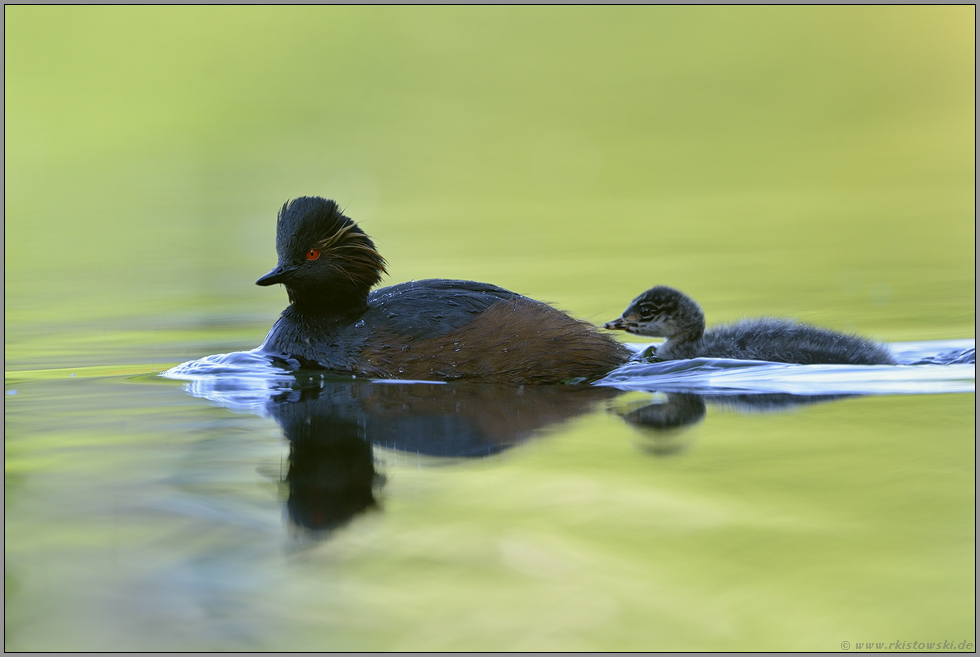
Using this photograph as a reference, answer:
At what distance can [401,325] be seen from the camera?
661 centimetres

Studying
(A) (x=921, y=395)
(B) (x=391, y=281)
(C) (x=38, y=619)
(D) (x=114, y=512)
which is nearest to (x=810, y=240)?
(B) (x=391, y=281)

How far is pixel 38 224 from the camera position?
45.3ft

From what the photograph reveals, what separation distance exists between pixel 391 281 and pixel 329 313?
10.4ft

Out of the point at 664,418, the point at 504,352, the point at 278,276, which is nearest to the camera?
the point at 664,418

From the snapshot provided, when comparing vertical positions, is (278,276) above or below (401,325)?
above

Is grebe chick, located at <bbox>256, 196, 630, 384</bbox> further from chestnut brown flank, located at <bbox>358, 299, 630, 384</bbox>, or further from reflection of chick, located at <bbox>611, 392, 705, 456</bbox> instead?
reflection of chick, located at <bbox>611, 392, 705, 456</bbox>

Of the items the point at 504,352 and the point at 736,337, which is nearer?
the point at 504,352

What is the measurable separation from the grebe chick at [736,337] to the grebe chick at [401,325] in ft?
1.40

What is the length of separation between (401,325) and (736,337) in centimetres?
220

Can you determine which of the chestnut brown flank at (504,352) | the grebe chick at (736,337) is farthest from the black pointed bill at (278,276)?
the grebe chick at (736,337)

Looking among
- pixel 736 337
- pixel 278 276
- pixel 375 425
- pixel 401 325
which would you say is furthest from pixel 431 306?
pixel 736 337

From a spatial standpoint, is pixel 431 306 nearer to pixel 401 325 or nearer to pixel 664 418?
pixel 401 325

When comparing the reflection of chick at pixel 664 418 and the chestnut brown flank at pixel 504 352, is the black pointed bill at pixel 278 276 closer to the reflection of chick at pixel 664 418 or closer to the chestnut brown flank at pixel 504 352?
the chestnut brown flank at pixel 504 352

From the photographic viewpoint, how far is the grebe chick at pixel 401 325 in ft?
21.3
